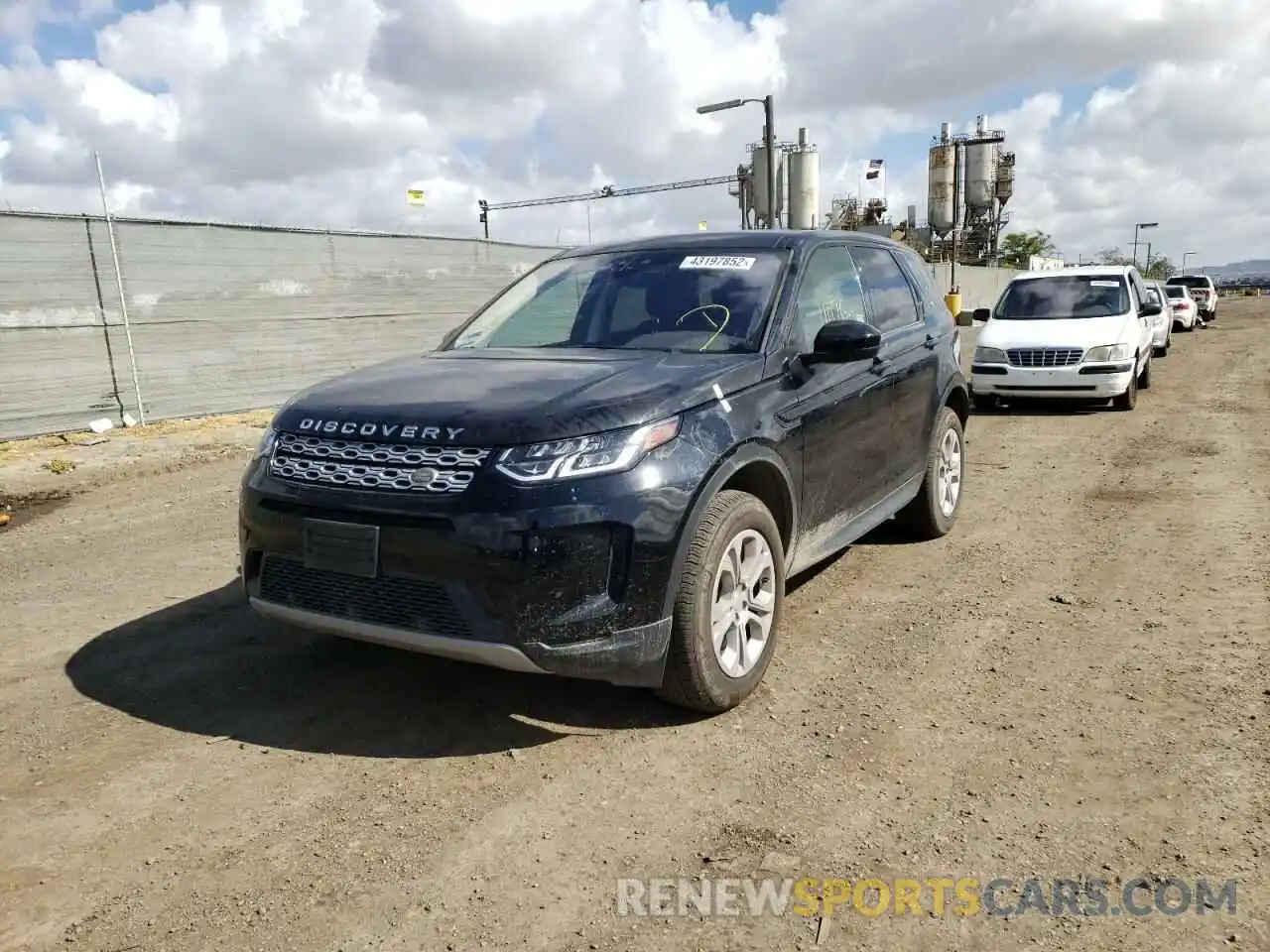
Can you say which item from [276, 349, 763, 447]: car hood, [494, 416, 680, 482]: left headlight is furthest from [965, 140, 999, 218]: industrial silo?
[494, 416, 680, 482]: left headlight

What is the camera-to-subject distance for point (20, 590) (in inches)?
210

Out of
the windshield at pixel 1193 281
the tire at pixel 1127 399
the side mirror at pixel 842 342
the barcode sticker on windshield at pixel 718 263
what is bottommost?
the tire at pixel 1127 399

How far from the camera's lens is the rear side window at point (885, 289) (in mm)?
5090

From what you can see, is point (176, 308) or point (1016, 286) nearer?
point (176, 308)

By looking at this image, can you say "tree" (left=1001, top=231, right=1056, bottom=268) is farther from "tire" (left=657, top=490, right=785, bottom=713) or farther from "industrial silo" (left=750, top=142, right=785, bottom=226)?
"tire" (left=657, top=490, right=785, bottom=713)

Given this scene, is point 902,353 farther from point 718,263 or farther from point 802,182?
point 802,182

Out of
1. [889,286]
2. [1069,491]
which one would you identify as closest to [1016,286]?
[1069,491]

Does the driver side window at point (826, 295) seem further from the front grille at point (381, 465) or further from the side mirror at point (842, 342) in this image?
the front grille at point (381, 465)

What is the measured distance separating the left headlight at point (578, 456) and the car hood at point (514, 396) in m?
0.03

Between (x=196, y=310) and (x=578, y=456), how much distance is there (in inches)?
415

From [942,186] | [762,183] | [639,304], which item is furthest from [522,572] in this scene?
[942,186]

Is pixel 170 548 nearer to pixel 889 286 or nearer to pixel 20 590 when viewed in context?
pixel 20 590

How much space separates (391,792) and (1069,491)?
19.4 feet

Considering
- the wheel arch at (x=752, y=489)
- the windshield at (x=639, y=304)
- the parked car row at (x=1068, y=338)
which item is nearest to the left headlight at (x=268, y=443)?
the windshield at (x=639, y=304)
